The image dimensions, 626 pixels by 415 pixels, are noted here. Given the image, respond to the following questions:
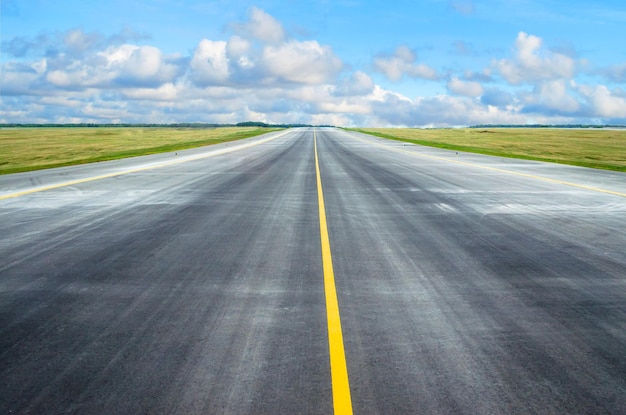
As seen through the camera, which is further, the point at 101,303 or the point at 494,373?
the point at 101,303

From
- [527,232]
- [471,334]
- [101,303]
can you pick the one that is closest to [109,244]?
[101,303]

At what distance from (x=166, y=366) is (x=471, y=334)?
257 cm

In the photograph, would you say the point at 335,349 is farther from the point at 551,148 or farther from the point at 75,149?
the point at 551,148

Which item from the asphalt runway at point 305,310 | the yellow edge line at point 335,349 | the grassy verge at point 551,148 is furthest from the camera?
the grassy verge at point 551,148

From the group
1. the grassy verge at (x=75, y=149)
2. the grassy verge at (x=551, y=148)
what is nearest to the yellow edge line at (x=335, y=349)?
the grassy verge at (x=75, y=149)

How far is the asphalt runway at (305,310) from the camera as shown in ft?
11.8

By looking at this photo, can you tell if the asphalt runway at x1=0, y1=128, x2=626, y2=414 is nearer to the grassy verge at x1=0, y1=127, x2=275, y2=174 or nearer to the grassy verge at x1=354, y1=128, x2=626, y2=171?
the grassy verge at x1=0, y1=127, x2=275, y2=174

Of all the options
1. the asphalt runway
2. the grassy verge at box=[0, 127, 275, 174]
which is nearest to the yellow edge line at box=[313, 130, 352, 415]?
the asphalt runway

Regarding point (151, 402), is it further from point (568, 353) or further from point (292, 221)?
point (292, 221)

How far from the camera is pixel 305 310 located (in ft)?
16.9

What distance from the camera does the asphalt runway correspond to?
11.8ft

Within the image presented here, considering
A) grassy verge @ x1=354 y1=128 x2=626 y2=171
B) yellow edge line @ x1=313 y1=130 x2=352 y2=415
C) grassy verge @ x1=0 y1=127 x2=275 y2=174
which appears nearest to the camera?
yellow edge line @ x1=313 y1=130 x2=352 y2=415

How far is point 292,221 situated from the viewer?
10008 millimetres

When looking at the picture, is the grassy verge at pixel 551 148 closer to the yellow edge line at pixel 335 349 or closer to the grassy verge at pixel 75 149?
the yellow edge line at pixel 335 349
